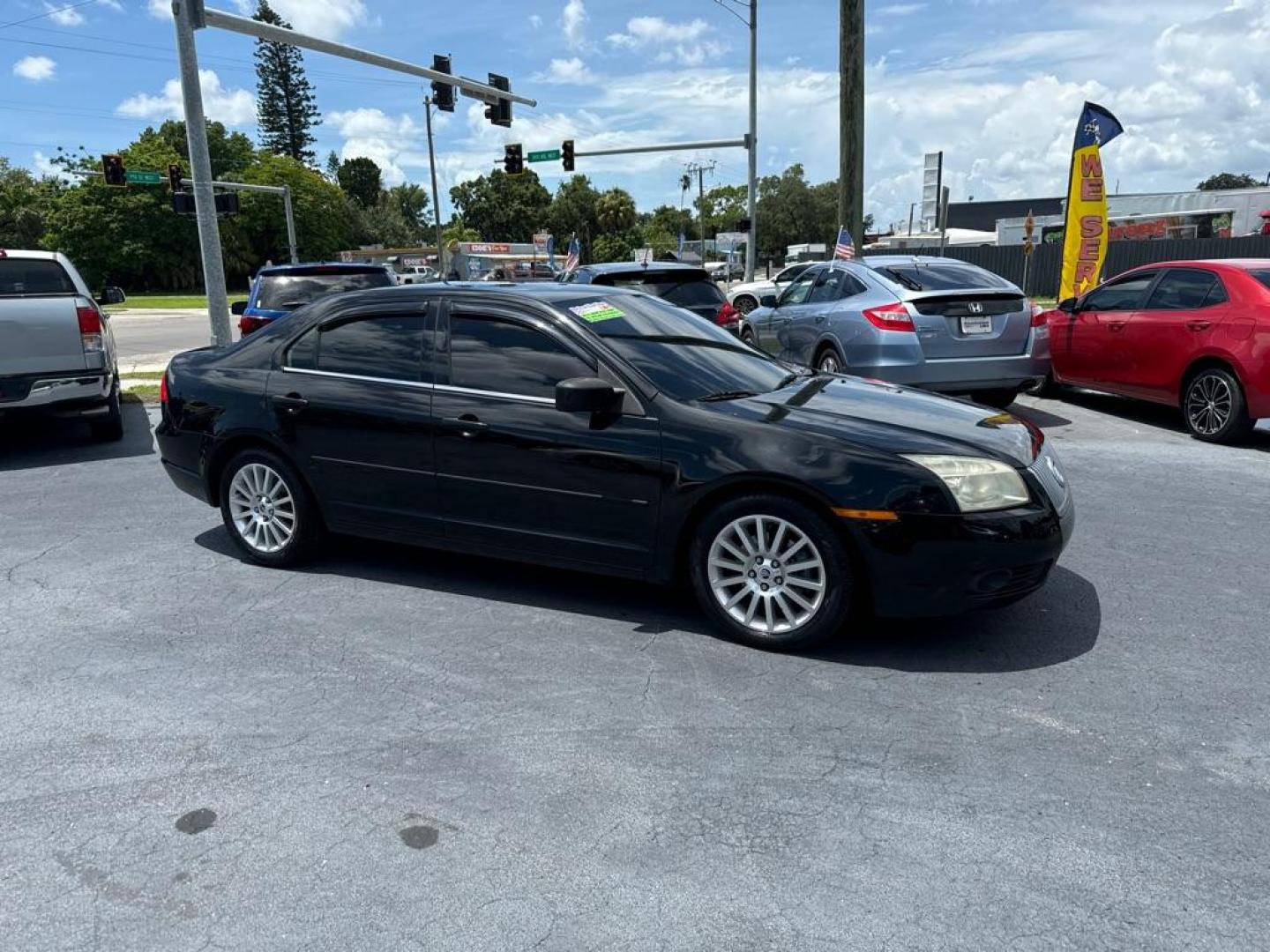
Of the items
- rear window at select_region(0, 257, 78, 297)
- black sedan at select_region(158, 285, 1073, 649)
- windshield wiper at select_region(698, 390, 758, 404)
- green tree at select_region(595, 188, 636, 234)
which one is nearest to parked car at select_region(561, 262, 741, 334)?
black sedan at select_region(158, 285, 1073, 649)

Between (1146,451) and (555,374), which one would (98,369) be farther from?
(1146,451)

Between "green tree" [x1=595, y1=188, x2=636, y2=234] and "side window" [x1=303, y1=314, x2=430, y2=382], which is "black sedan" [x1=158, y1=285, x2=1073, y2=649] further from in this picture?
"green tree" [x1=595, y1=188, x2=636, y2=234]

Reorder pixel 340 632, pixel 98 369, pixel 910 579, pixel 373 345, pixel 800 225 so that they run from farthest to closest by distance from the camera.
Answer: pixel 800 225 → pixel 98 369 → pixel 373 345 → pixel 340 632 → pixel 910 579

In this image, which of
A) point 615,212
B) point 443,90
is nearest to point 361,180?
point 615,212

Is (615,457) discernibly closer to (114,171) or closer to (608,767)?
(608,767)

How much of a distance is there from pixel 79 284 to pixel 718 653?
7.98m

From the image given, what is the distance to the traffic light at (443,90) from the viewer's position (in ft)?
68.5

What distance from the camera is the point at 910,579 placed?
3883 mm

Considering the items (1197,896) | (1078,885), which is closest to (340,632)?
(1078,885)

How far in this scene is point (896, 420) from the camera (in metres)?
4.29

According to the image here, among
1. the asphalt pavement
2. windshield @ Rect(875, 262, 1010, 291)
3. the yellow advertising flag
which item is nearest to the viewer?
the asphalt pavement

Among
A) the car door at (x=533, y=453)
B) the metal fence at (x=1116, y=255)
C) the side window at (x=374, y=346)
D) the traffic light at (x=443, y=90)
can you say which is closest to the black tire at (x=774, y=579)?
the car door at (x=533, y=453)

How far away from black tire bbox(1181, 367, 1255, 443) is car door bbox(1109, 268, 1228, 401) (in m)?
0.18

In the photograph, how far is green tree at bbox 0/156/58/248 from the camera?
70.6m
